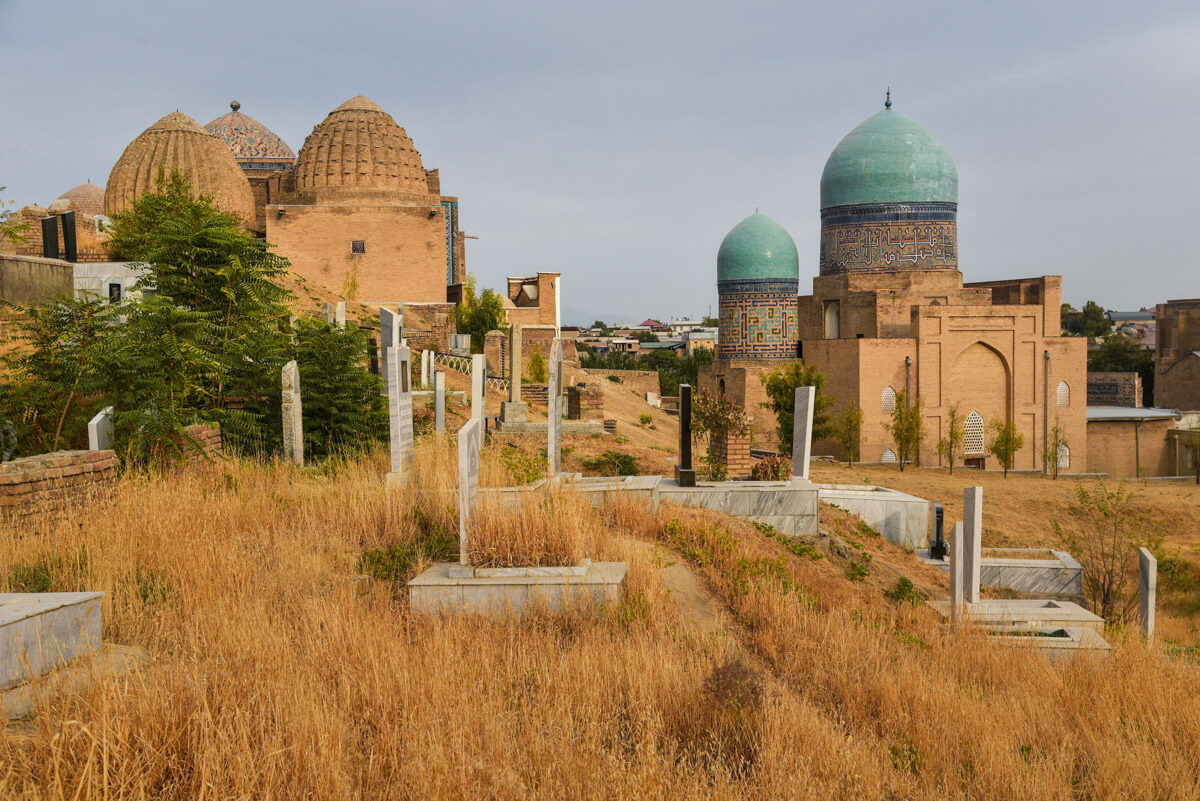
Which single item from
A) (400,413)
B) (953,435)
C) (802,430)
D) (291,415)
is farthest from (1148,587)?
(953,435)

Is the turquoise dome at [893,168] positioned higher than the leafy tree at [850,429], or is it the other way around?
the turquoise dome at [893,168]

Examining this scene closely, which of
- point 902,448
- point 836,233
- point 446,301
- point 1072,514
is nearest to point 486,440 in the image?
point 1072,514

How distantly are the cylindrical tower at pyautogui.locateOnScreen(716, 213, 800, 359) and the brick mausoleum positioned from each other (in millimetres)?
43

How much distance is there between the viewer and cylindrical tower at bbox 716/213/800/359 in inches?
1192

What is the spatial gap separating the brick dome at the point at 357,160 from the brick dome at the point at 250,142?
642 centimetres

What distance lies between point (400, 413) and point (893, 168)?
2459cm

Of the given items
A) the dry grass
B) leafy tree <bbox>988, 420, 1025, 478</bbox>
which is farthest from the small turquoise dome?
the dry grass

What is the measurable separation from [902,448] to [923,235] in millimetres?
8900

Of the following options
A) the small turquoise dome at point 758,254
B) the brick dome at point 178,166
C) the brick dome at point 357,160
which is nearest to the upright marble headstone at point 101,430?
the brick dome at point 178,166

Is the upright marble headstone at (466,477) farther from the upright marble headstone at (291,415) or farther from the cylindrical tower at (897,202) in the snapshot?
the cylindrical tower at (897,202)

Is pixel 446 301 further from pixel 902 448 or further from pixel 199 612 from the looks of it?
pixel 199 612

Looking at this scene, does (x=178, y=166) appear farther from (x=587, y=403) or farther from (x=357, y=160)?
(x=587, y=403)

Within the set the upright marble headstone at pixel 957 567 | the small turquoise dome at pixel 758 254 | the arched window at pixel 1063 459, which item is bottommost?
the arched window at pixel 1063 459

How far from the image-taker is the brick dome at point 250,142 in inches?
1316
